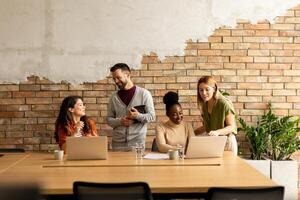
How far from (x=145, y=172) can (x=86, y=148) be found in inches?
27.5

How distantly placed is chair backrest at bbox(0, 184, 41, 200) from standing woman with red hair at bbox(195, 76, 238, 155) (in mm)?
3333

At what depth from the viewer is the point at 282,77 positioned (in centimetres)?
544

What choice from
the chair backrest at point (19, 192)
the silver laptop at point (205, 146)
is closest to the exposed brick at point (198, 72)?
the silver laptop at point (205, 146)

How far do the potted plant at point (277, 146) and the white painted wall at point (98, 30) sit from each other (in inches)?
48.6

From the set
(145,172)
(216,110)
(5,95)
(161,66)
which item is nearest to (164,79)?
(161,66)

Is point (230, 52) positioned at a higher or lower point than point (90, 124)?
higher

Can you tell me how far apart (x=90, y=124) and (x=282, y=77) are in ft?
8.24

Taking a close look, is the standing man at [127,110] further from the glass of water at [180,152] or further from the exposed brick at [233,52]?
the exposed brick at [233,52]

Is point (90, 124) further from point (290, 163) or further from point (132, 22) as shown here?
point (290, 163)

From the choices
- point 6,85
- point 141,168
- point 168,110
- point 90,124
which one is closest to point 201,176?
point 141,168

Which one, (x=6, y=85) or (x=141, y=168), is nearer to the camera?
(x=141, y=168)

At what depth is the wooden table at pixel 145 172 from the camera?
2.62 metres

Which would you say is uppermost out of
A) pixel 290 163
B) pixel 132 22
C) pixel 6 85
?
pixel 132 22

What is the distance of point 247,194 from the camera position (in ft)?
7.50
